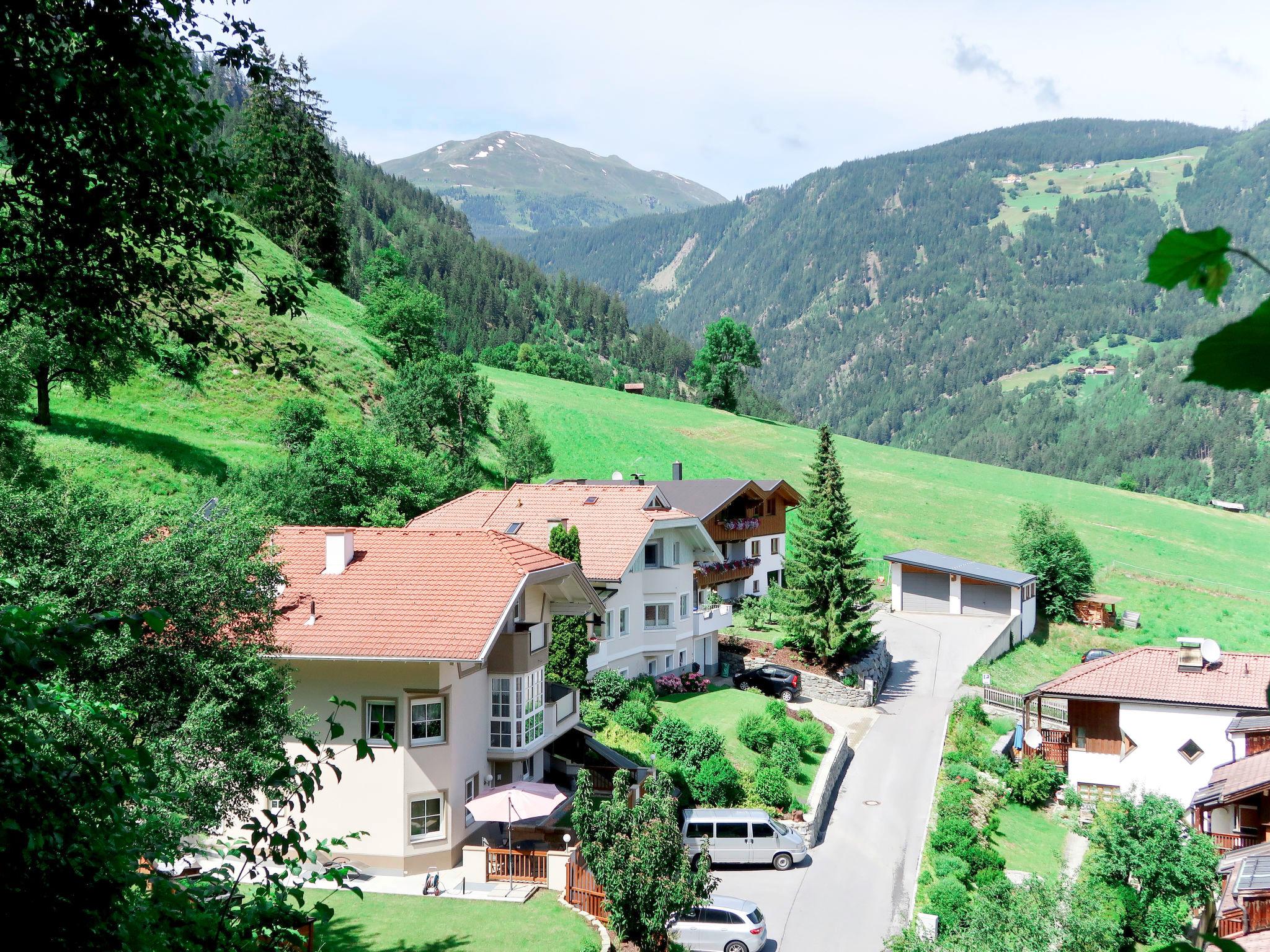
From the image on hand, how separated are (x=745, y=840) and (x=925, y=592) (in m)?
42.4

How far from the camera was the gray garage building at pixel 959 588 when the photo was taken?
65.6m

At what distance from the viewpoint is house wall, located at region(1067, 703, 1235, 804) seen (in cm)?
3950

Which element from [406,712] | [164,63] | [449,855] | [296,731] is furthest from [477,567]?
[164,63]

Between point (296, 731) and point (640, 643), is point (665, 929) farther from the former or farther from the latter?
point (640, 643)

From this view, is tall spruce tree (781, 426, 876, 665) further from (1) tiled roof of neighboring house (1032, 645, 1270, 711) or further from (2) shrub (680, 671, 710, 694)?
(1) tiled roof of neighboring house (1032, 645, 1270, 711)

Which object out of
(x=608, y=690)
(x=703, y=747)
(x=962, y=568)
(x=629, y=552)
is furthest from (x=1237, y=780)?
(x=962, y=568)

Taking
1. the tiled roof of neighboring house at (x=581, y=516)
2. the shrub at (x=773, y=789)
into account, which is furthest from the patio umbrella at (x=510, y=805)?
the tiled roof of neighboring house at (x=581, y=516)

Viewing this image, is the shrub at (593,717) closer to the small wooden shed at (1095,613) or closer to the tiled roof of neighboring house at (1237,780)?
the tiled roof of neighboring house at (1237,780)

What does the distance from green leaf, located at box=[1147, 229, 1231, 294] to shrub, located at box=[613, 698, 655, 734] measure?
37.6 meters

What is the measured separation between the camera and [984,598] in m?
67.5

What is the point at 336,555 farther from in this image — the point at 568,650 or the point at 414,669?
the point at 568,650

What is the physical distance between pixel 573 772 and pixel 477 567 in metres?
9.22

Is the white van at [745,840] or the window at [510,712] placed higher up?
the window at [510,712]

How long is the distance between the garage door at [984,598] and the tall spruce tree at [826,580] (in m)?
18.7
